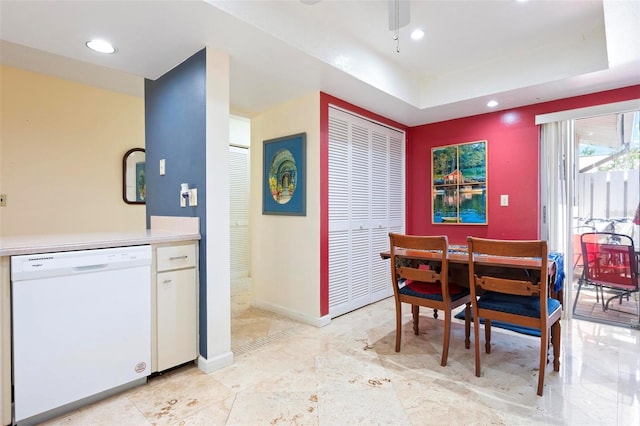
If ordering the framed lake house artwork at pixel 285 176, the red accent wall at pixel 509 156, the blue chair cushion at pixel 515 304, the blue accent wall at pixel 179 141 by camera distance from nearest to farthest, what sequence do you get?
the blue chair cushion at pixel 515 304 → the blue accent wall at pixel 179 141 → the framed lake house artwork at pixel 285 176 → the red accent wall at pixel 509 156

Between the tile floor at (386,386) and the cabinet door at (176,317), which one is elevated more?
the cabinet door at (176,317)

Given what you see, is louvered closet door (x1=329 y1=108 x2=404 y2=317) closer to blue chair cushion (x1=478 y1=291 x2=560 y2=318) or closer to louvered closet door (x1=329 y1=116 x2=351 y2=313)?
louvered closet door (x1=329 y1=116 x2=351 y2=313)

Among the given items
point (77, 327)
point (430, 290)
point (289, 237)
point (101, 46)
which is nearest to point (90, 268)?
point (77, 327)

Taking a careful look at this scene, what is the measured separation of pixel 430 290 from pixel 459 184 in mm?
2035

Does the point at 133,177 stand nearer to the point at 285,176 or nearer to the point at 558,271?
the point at 285,176

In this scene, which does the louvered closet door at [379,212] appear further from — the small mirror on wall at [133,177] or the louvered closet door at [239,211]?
the small mirror on wall at [133,177]

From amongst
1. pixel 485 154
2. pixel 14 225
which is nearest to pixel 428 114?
pixel 485 154

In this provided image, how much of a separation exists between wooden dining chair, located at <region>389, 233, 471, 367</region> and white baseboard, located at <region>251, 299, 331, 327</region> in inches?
32.3

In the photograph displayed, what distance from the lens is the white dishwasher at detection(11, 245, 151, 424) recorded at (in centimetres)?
163

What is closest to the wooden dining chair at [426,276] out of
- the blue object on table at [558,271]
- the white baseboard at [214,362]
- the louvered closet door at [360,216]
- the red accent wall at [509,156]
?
the blue object on table at [558,271]

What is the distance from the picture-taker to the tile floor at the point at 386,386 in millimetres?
1732

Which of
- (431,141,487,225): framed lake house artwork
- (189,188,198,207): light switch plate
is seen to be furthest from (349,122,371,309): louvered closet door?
(189,188,198,207): light switch plate

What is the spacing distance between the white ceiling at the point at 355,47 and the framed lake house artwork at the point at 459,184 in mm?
560

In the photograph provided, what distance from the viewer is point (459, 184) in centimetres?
404
